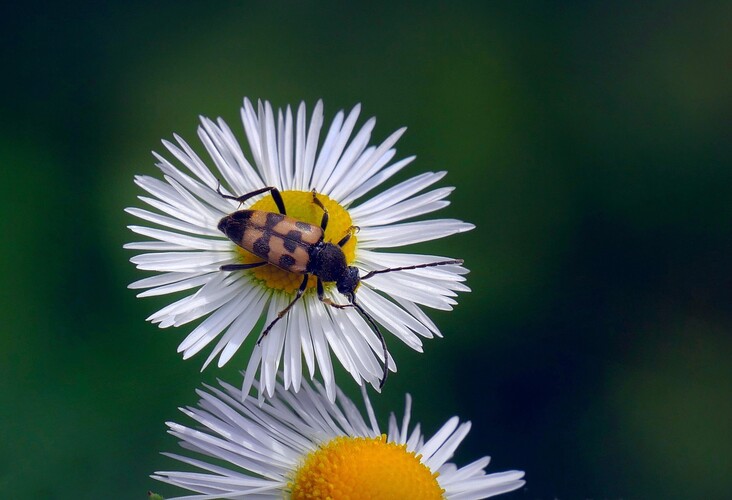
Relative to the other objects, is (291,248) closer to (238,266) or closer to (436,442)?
(238,266)

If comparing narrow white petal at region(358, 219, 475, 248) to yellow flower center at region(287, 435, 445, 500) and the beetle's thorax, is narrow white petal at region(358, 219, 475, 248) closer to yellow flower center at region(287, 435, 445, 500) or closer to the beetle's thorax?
the beetle's thorax

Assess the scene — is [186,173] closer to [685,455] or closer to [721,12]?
[685,455]

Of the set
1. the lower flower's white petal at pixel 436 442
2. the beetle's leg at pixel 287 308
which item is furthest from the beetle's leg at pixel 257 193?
the lower flower's white petal at pixel 436 442

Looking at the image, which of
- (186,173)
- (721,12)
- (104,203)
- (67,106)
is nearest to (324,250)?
(186,173)

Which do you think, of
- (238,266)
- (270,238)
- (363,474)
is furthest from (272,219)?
(363,474)

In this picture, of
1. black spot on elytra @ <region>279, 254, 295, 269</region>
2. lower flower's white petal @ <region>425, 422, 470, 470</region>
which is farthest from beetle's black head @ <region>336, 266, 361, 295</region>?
lower flower's white petal @ <region>425, 422, 470, 470</region>

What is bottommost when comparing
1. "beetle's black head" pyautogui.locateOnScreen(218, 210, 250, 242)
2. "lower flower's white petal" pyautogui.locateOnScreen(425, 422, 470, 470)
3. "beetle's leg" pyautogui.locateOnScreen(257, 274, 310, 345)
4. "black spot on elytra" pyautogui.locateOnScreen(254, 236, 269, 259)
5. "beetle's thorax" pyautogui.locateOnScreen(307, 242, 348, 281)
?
"lower flower's white petal" pyautogui.locateOnScreen(425, 422, 470, 470)
